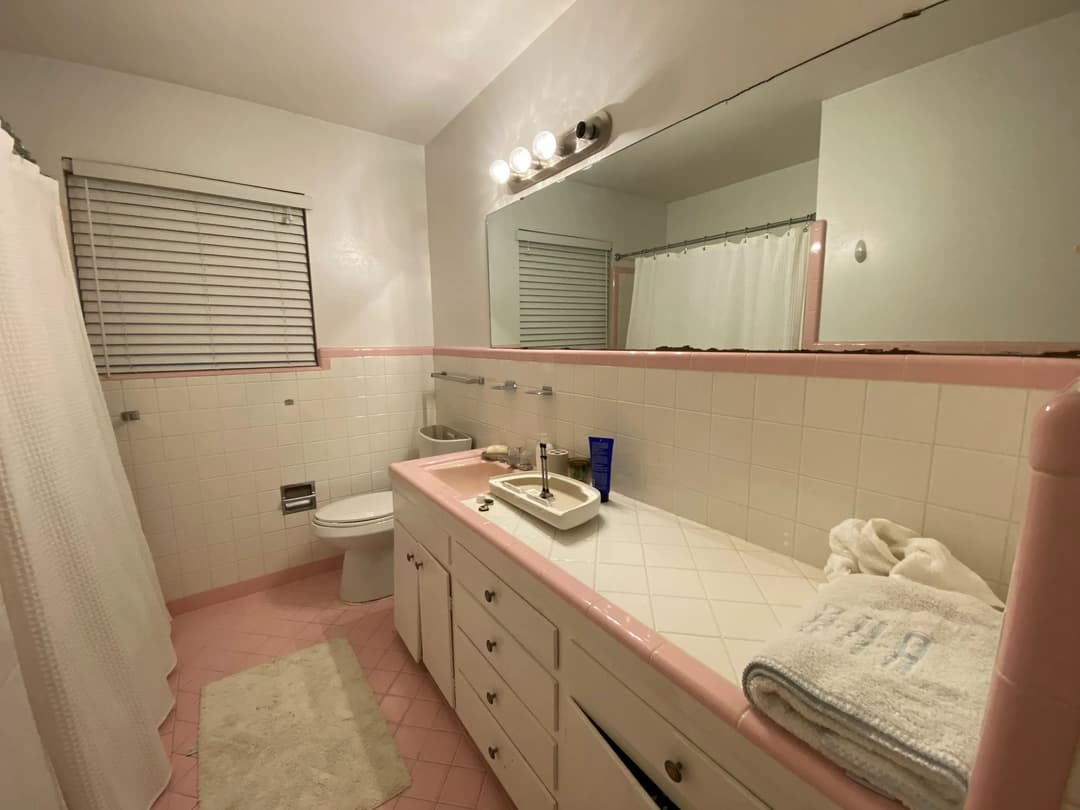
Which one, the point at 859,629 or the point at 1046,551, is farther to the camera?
the point at 859,629

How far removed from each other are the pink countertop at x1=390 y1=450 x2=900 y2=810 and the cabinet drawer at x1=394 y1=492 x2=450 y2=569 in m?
0.18

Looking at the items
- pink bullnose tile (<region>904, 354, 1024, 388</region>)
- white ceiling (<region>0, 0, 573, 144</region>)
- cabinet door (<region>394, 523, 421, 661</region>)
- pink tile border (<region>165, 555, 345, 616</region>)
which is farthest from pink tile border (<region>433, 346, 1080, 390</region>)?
pink tile border (<region>165, 555, 345, 616</region>)

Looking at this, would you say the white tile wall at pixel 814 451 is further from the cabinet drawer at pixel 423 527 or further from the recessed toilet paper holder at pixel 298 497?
the recessed toilet paper holder at pixel 298 497

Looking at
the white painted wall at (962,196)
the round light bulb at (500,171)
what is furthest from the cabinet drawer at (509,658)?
the round light bulb at (500,171)

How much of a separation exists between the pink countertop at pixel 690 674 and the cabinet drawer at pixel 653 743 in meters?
0.09

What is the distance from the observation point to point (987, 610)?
61cm

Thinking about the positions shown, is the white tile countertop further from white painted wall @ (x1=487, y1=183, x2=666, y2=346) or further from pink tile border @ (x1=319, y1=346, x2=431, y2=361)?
pink tile border @ (x1=319, y1=346, x2=431, y2=361)

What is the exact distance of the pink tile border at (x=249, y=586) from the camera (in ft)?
6.59

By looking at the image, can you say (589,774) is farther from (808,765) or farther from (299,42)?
(299,42)

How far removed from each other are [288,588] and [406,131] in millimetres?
2429

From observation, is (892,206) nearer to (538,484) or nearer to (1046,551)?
(1046,551)

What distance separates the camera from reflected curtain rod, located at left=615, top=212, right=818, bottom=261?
37.7 inches

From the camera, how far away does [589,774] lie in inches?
32.2

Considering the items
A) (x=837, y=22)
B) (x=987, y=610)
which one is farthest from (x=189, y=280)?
(x=987, y=610)
